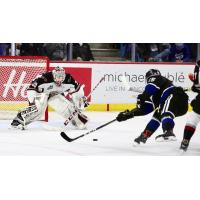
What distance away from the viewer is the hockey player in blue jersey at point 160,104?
18.5 ft

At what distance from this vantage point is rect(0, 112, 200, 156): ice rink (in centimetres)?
558

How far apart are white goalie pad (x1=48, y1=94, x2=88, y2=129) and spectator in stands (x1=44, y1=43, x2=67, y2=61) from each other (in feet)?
6.85

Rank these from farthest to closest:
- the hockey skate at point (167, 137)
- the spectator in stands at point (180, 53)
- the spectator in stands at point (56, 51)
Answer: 1. the spectator in stands at point (180, 53)
2. the spectator in stands at point (56, 51)
3. the hockey skate at point (167, 137)

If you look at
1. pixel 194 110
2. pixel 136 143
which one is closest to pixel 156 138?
pixel 136 143

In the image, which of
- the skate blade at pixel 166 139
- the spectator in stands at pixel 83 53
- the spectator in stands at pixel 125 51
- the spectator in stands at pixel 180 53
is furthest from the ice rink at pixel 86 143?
A: the spectator in stands at pixel 125 51

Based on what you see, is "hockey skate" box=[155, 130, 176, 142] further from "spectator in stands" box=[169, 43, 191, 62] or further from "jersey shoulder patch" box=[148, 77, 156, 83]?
"spectator in stands" box=[169, 43, 191, 62]

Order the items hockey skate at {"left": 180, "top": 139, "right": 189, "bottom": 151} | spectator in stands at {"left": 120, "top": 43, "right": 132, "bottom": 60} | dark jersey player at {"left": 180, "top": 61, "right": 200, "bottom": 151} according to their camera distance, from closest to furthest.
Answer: dark jersey player at {"left": 180, "top": 61, "right": 200, "bottom": 151}, hockey skate at {"left": 180, "top": 139, "right": 189, "bottom": 151}, spectator in stands at {"left": 120, "top": 43, "right": 132, "bottom": 60}

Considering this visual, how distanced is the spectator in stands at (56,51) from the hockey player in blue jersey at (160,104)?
3417mm

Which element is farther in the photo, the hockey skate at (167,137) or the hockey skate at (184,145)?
the hockey skate at (167,137)

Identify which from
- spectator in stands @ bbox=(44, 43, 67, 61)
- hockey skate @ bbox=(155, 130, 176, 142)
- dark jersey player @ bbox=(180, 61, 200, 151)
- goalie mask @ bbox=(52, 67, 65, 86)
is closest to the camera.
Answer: dark jersey player @ bbox=(180, 61, 200, 151)

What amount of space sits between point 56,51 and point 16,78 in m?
1.61

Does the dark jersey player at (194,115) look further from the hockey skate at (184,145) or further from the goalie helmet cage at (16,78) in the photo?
the goalie helmet cage at (16,78)

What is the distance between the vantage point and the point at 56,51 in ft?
29.5

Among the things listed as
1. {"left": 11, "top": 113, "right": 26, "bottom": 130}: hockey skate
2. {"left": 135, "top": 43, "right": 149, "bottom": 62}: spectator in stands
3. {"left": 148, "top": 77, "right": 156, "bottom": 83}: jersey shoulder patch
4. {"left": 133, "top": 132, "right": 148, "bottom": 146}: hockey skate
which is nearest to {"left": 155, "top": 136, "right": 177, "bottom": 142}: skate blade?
{"left": 133, "top": 132, "right": 148, "bottom": 146}: hockey skate
